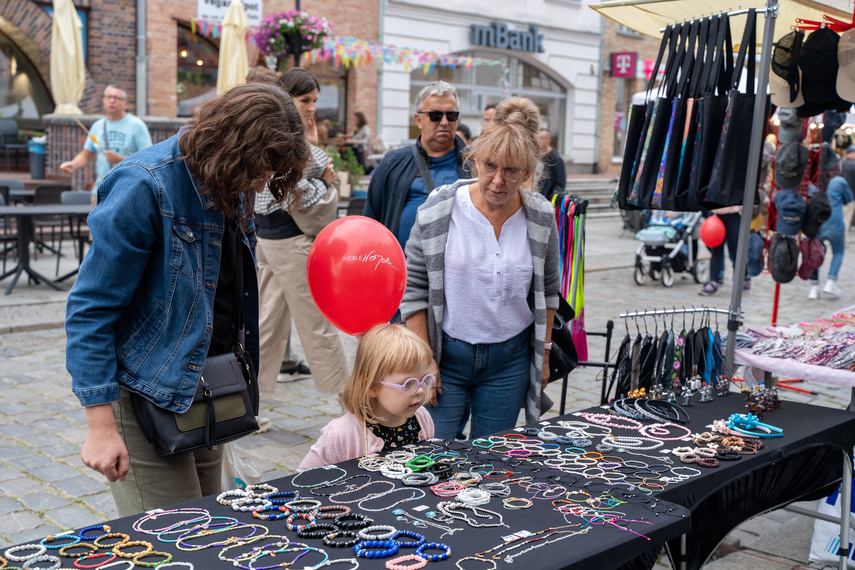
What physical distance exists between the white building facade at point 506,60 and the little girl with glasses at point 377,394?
60.0 ft

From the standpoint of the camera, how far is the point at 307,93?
185 inches

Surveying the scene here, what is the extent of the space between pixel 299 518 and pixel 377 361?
27.3 inches

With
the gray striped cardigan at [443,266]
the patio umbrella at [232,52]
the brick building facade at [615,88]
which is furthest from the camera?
the brick building facade at [615,88]

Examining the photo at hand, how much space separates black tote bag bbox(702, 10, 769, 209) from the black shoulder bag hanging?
2.22 meters

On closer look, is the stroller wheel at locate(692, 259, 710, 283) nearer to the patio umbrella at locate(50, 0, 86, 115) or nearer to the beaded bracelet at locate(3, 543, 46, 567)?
the patio umbrella at locate(50, 0, 86, 115)

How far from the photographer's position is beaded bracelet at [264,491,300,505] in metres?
2.14

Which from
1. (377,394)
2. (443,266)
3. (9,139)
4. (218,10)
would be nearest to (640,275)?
(443,266)

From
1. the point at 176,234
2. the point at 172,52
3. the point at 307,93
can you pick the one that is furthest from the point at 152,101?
the point at 176,234

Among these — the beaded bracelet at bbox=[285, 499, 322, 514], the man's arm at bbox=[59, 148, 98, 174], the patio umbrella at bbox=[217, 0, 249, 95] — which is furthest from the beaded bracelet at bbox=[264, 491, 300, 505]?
the patio umbrella at bbox=[217, 0, 249, 95]

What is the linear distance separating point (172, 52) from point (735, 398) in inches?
619

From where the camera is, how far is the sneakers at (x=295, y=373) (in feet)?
21.0

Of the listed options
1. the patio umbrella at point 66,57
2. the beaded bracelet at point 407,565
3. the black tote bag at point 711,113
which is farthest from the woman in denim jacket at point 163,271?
the patio umbrella at point 66,57

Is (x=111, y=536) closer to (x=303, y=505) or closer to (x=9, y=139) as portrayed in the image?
(x=303, y=505)

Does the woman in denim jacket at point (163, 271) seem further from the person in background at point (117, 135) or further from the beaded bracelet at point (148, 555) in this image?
the person in background at point (117, 135)
